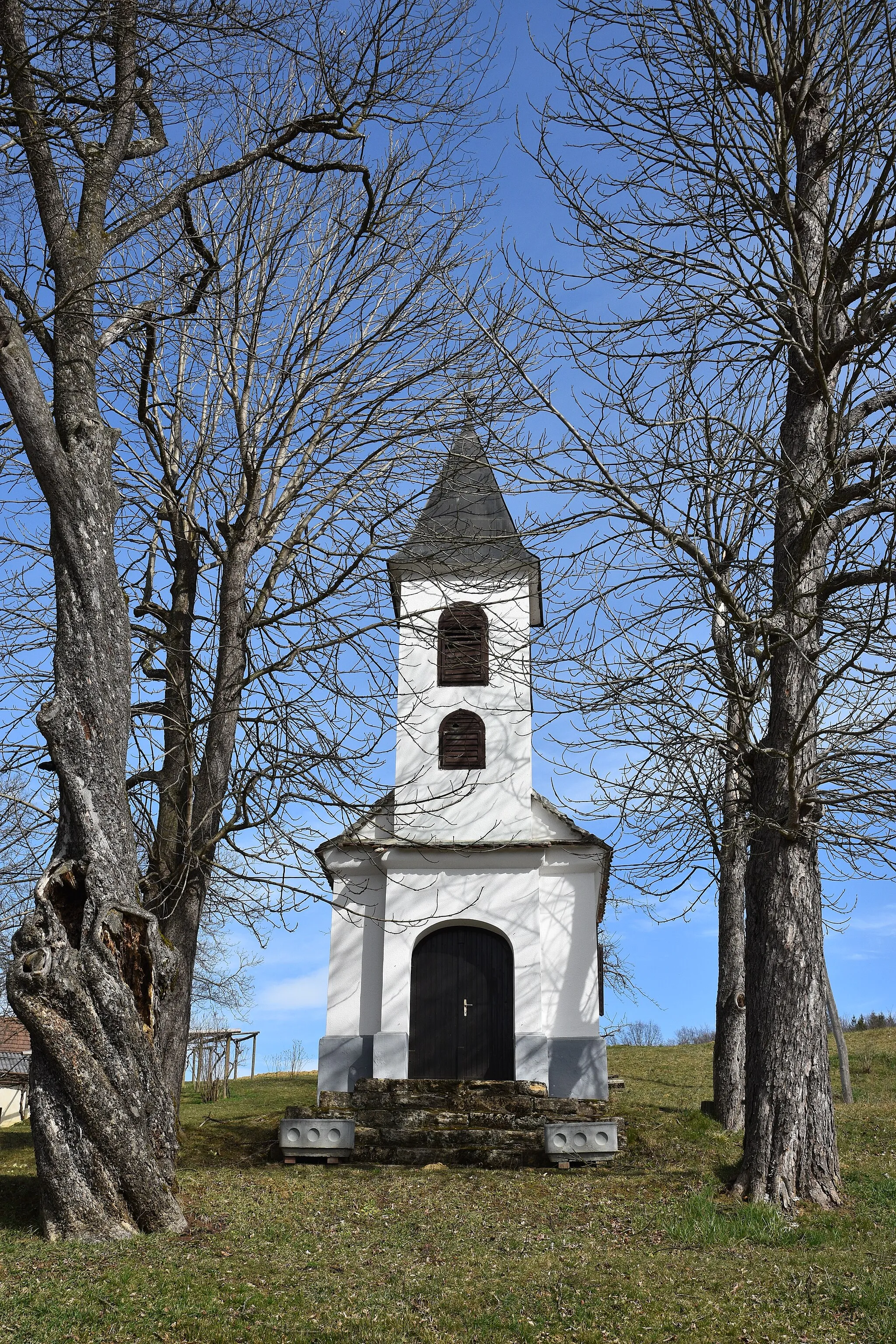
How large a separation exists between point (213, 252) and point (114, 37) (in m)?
1.98

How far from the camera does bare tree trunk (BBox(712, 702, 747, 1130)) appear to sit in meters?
14.0

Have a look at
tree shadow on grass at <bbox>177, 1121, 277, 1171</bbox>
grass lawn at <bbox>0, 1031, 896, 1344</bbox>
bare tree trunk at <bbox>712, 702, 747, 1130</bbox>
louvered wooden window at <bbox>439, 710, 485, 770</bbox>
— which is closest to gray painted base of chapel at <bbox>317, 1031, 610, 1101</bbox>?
tree shadow on grass at <bbox>177, 1121, 277, 1171</bbox>

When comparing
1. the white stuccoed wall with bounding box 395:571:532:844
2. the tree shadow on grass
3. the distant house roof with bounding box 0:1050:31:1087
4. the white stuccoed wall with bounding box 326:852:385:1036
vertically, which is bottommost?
the distant house roof with bounding box 0:1050:31:1087

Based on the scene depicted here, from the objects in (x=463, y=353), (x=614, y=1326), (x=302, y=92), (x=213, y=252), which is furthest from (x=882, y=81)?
(x=614, y=1326)

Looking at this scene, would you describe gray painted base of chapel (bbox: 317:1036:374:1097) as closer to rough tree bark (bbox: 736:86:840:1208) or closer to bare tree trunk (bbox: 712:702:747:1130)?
bare tree trunk (bbox: 712:702:747:1130)

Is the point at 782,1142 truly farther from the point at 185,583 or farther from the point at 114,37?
the point at 114,37

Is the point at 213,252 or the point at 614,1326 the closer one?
the point at 614,1326

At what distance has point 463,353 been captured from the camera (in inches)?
407

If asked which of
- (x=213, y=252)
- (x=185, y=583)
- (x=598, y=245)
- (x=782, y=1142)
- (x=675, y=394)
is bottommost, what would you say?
(x=782, y=1142)

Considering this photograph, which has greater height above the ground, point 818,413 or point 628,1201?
point 818,413

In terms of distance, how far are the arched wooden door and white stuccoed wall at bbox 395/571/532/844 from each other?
5.27 feet

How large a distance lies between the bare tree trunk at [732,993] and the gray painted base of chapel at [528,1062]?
1.69 meters

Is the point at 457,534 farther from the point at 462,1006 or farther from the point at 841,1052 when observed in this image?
the point at 841,1052

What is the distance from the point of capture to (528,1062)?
15125 mm
